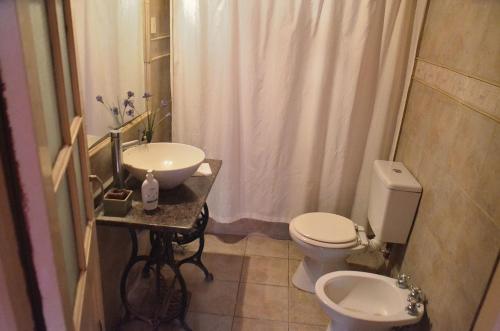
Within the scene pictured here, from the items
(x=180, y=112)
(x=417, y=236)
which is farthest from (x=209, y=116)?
A: (x=417, y=236)

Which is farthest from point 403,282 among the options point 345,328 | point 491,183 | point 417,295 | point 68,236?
point 68,236

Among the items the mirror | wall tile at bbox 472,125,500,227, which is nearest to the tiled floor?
the mirror

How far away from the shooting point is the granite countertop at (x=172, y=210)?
158 centimetres

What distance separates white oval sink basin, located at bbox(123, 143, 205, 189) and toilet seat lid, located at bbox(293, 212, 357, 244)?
76 centimetres

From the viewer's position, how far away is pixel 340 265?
2342 mm

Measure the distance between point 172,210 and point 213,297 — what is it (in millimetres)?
836

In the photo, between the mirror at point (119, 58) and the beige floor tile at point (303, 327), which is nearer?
the mirror at point (119, 58)

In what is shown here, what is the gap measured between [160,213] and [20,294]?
1.10 metres

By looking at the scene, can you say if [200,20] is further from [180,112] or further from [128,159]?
[128,159]

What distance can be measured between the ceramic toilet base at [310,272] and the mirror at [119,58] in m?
1.32

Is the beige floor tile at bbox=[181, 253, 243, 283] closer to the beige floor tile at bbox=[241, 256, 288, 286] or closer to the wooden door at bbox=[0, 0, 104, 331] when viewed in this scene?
the beige floor tile at bbox=[241, 256, 288, 286]

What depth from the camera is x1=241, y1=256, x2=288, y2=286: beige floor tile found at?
8.02ft

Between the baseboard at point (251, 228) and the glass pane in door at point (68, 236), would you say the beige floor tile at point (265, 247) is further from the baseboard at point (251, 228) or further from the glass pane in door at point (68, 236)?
the glass pane in door at point (68, 236)

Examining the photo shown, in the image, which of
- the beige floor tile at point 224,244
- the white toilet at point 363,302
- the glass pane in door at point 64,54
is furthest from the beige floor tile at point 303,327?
the glass pane in door at point 64,54
